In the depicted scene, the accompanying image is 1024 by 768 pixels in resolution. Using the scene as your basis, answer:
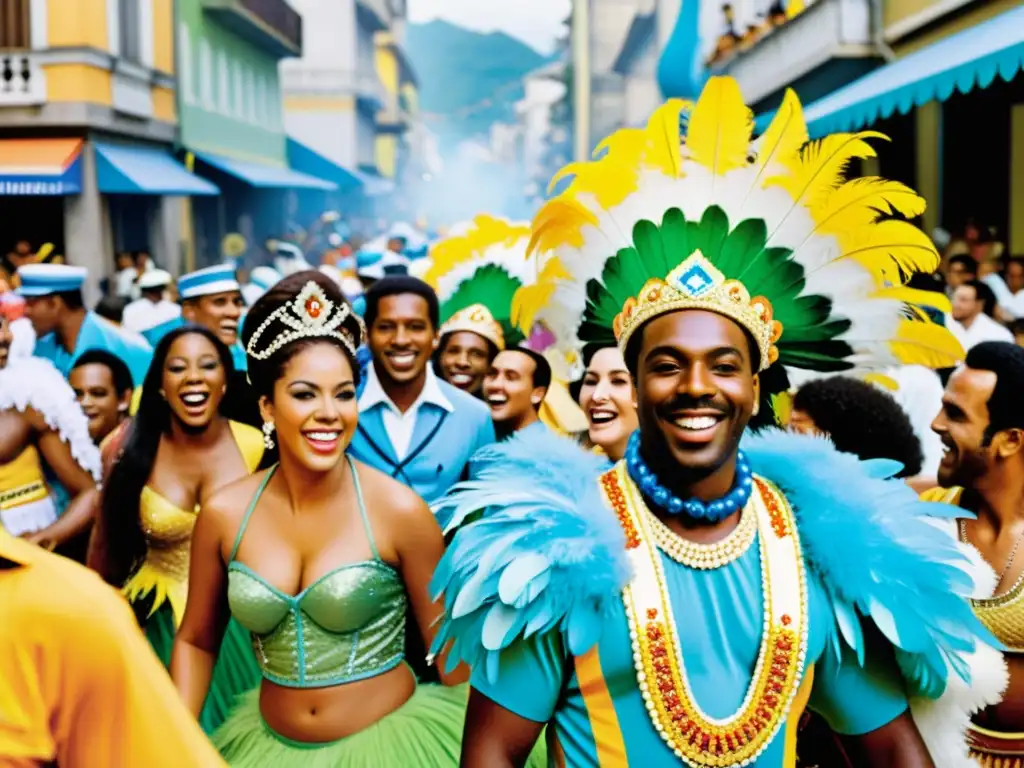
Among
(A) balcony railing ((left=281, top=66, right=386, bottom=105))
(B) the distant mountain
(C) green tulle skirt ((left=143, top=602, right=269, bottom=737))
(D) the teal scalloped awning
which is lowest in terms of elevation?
(C) green tulle skirt ((left=143, top=602, right=269, bottom=737))

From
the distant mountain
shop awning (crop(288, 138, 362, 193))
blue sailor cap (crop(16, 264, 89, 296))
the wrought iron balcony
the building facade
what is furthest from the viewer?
the distant mountain

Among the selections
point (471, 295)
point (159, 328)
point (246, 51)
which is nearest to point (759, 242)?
point (471, 295)

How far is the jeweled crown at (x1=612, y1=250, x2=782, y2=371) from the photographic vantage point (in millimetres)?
2484

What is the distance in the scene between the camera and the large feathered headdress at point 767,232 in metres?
2.61

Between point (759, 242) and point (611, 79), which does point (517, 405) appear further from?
point (611, 79)

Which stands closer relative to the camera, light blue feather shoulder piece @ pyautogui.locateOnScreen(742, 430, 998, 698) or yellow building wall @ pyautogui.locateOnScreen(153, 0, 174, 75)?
light blue feather shoulder piece @ pyautogui.locateOnScreen(742, 430, 998, 698)

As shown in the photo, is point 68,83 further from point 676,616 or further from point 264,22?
point 676,616

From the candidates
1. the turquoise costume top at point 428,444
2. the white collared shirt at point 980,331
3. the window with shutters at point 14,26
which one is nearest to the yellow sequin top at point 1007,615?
the turquoise costume top at point 428,444

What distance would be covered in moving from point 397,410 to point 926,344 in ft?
9.03

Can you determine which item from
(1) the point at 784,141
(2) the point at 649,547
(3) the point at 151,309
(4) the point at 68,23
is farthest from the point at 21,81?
(2) the point at 649,547

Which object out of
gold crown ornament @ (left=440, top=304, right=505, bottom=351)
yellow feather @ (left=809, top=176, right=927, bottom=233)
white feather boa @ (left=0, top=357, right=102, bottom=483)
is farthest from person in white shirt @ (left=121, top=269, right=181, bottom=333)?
yellow feather @ (left=809, top=176, right=927, bottom=233)

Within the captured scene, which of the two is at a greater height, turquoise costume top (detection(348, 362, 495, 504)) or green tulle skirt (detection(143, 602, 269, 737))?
turquoise costume top (detection(348, 362, 495, 504))

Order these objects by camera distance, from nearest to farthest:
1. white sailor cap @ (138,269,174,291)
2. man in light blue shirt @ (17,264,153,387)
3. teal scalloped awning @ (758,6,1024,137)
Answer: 1. man in light blue shirt @ (17,264,153,387)
2. teal scalloped awning @ (758,6,1024,137)
3. white sailor cap @ (138,269,174,291)

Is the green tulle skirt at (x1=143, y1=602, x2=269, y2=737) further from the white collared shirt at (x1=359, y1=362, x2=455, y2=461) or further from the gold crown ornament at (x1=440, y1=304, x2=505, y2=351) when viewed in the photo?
the gold crown ornament at (x1=440, y1=304, x2=505, y2=351)
